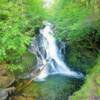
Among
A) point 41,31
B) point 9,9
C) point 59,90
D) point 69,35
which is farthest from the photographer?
point 41,31

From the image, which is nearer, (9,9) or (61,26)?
(9,9)

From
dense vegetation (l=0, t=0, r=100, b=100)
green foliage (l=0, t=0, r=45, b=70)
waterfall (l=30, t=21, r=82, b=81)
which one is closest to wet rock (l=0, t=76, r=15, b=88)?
dense vegetation (l=0, t=0, r=100, b=100)

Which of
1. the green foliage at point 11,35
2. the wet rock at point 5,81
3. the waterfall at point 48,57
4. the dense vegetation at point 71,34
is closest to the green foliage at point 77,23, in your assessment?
the dense vegetation at point 71,34

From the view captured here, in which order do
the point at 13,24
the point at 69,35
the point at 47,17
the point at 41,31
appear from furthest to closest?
the point at 47,17 → the point at 41,31 → the point at 69,35 → the point at 13,24

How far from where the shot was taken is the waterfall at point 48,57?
16.6m

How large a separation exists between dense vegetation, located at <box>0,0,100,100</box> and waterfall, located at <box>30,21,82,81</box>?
640 mm

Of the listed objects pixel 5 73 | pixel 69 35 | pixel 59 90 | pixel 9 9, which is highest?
pixel 9 9

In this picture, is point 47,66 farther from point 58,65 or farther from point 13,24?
point 13,24

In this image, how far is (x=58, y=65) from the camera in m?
17.5

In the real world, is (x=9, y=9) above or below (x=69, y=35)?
above

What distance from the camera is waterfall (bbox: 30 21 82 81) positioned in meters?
16.6

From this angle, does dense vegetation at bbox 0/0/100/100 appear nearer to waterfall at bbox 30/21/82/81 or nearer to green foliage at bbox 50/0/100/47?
green foliage at bbox 50/0/100/47

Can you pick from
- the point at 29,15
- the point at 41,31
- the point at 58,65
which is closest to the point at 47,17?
the point at 41,31

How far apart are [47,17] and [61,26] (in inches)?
344
